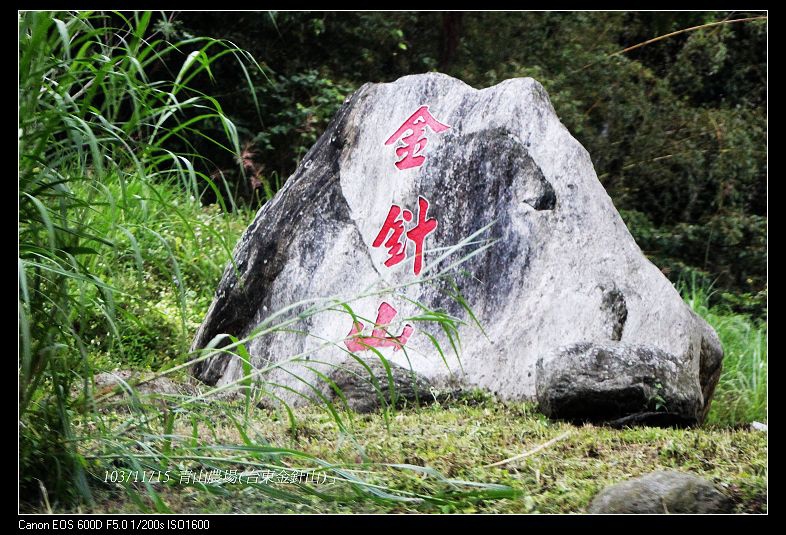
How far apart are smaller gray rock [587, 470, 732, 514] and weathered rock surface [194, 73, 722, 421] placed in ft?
2.92

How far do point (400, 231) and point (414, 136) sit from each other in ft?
1.44

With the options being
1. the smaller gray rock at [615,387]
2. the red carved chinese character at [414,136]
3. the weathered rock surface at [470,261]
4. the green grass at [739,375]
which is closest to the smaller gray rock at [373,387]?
the weathered rock surface at [470,261]

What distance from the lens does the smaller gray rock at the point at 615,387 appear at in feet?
9.29

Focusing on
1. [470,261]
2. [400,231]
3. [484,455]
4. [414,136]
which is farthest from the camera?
[414,136]

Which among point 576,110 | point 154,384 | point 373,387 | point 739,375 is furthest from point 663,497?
point 576,110

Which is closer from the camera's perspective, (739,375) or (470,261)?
(470,261)

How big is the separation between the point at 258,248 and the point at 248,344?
1.39 feet

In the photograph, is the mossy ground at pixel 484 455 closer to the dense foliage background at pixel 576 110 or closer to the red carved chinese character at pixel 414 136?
the red carved chinese character at pixel 414 136

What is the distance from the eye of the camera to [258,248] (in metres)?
3.56

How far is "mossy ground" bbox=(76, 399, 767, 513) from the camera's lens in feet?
6.29

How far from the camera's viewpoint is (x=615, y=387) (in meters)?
2.83

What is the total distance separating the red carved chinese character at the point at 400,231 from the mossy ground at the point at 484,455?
686 mm

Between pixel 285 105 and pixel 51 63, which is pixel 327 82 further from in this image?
pixel 51 63

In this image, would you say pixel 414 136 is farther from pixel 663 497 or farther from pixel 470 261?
pixel 663 497
